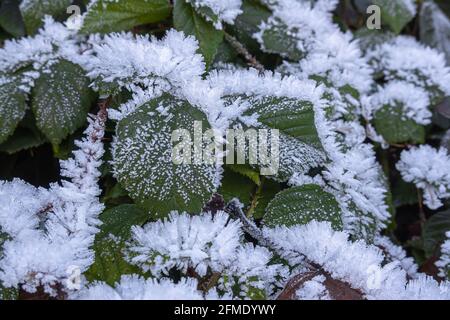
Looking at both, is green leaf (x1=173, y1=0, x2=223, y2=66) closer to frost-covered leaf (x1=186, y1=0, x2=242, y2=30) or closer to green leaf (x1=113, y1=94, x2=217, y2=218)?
frost-covered leaf (x1=186, y1=0, x2=242, y2=30)

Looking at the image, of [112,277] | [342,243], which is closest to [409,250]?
[342,243]

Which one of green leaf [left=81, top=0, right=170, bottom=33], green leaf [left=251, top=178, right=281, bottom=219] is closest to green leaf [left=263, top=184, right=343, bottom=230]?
green leaf [left=251, top=178, right=281, bottom=219]

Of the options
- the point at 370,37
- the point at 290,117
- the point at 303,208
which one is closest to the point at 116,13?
the point at 290,117

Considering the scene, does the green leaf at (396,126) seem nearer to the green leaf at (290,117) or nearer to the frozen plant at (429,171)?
the frozen plant at (429,171)

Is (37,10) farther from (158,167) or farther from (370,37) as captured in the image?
(370,37)

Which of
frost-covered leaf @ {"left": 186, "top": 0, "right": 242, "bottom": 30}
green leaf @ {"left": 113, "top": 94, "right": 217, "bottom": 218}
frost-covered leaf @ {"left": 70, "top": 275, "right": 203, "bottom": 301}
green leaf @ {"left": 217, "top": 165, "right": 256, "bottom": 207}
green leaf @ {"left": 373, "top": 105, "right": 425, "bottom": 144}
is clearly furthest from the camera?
green leaf @ {"left": 373, "top": 105, "right": 425, "bottom": 144}

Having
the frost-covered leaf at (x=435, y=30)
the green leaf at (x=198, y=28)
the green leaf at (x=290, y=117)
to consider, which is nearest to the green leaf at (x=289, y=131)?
the green leaf at (x=290, y=117)
